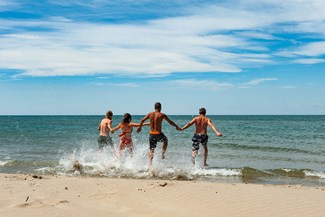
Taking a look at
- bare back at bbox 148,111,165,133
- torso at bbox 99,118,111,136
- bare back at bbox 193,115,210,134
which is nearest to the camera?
bare back at bbox 148,111,165,133

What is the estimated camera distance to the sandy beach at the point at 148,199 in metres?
5.77

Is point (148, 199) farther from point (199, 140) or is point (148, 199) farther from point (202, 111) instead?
point (202, 111)

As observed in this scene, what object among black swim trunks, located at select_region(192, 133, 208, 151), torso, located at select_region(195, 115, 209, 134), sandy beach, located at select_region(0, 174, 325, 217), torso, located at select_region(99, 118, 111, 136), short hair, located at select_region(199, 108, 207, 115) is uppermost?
short hair, located at select_region(199, 108, 207, 115)

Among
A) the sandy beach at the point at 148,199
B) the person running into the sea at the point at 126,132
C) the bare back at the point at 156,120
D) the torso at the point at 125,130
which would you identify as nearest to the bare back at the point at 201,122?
the bare back at the point at 156,120

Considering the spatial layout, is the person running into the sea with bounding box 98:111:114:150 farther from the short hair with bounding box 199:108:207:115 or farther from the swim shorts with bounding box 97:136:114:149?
the short hair with bounding box 199:108:207:115

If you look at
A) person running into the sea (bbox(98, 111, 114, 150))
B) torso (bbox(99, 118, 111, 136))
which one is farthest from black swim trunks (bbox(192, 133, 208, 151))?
torso (bbox(99, 118, 111, 136))

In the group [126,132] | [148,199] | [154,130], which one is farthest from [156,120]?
[148,199]

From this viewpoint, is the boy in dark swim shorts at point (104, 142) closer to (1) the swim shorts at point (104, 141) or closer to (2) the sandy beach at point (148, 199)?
(1) the swim shorts at point (104, 141)

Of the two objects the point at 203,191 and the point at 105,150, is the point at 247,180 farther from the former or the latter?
the point at 105,150

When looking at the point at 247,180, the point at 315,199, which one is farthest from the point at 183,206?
the point at 247,180

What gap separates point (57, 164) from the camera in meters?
12.7

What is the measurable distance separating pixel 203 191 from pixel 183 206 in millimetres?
1045

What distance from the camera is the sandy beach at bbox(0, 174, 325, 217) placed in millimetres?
5770

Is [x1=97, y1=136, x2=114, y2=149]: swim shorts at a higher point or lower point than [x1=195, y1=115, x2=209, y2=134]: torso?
lower
